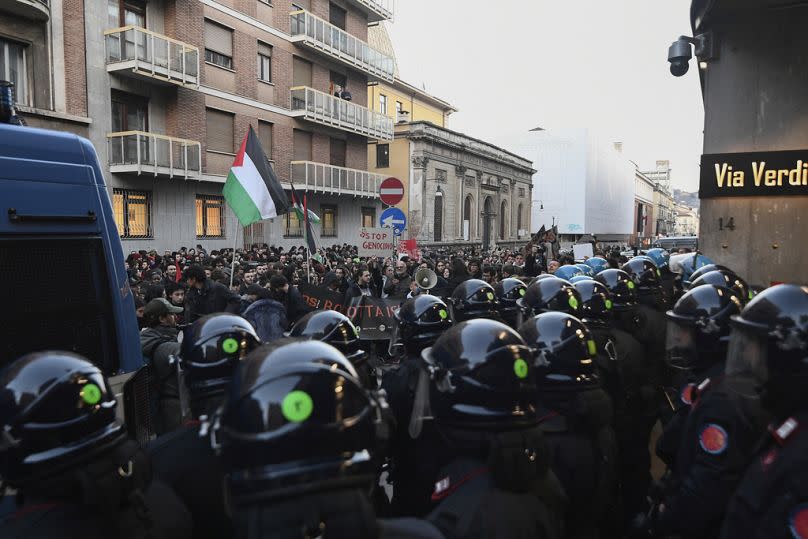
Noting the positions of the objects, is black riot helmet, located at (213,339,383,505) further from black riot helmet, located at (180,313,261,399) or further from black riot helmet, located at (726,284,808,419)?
black riot helmet, located at (726,284,808,419)

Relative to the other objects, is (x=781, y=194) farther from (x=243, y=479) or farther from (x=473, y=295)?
(x=243, y=479)

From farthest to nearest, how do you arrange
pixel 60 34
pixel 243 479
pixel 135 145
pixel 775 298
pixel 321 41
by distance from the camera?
pixel 321 41 → pixel 135 145 → pixel 60 34 → pixel 775 298 → pixel 243 479

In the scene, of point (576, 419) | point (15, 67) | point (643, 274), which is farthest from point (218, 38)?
point (576, 419)

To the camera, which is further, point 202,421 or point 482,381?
point 482,381

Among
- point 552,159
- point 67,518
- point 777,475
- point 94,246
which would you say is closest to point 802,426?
point 777,475

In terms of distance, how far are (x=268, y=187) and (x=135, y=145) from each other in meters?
9.37

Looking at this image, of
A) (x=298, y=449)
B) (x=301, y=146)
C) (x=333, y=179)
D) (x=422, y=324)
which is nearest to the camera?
(x=298, y=449)

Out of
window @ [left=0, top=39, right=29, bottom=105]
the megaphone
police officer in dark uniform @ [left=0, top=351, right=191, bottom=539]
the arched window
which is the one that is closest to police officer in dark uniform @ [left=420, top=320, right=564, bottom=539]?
police officer in dark uniform @ [left=0, top=351, right=191, bottom=539]

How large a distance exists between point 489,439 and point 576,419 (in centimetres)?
84

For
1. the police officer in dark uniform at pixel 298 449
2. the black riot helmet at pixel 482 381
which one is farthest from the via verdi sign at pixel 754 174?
the police officer in dark uniform at pixel 298 449

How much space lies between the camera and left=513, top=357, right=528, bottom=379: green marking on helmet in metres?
2.05

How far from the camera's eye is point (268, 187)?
30.0ft

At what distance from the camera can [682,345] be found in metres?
3.41

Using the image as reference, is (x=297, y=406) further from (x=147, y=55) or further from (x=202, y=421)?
(x=147, y=55)
